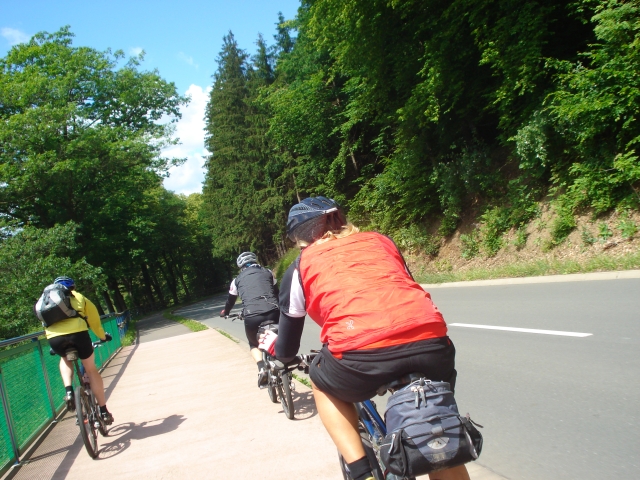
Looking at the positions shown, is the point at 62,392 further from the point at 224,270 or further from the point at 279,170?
the point at 224,270

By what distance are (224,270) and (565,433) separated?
70214 mm

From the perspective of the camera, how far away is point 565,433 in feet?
13.6

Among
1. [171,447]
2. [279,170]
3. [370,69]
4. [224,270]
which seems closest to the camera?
[171,447]

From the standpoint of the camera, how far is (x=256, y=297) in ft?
21.4

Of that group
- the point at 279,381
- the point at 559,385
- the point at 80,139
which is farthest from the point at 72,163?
the point at 559,385

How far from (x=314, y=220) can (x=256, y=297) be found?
3.81 metres

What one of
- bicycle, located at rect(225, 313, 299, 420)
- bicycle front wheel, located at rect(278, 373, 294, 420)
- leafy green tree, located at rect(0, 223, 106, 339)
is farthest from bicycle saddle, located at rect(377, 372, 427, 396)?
leafy green tree, located at rect(0, 223, 106, 339)

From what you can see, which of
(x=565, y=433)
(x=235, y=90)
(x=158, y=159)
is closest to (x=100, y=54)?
(x=158, y=159)

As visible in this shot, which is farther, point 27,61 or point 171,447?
point 27,61

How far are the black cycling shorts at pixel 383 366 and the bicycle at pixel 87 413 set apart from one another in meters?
3.85

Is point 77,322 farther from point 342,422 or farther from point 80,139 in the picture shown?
point 80,139

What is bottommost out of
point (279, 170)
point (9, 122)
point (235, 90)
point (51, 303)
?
point (51, 303)

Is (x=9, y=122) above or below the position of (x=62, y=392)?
above

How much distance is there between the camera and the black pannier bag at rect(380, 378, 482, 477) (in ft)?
6.75
